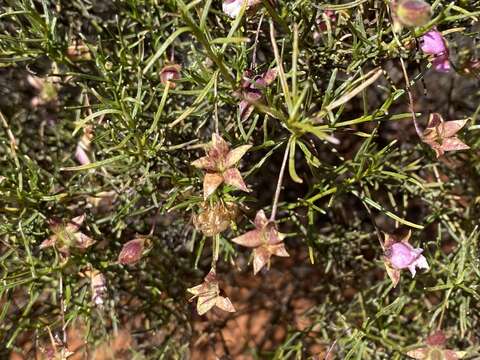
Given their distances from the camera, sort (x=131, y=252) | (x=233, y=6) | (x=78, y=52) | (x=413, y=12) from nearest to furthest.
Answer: (x=413, y=12)
(x=233, y=6)
(x=131, y=252)
(x=78, y=52)

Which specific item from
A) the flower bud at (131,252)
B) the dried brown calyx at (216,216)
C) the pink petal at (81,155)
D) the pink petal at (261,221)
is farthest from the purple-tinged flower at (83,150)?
the pink petal at (261,221)

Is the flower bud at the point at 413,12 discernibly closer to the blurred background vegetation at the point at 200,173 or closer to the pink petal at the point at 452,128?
the blurred background vegetation at the point at 200,173

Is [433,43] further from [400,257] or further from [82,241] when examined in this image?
[82,241]

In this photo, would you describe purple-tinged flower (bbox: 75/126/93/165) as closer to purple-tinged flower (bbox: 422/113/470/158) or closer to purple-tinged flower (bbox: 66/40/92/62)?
purple-tinged flower (bbox: 66/40/92/62)

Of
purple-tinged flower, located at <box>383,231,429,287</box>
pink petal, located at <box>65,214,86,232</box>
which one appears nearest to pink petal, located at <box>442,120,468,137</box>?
purple-tinged flower, located at <box>383,231,429,287</box>

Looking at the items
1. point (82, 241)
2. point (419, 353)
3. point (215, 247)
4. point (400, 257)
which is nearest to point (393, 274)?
point (400, 257)

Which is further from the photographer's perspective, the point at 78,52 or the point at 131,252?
the point at 78,52
